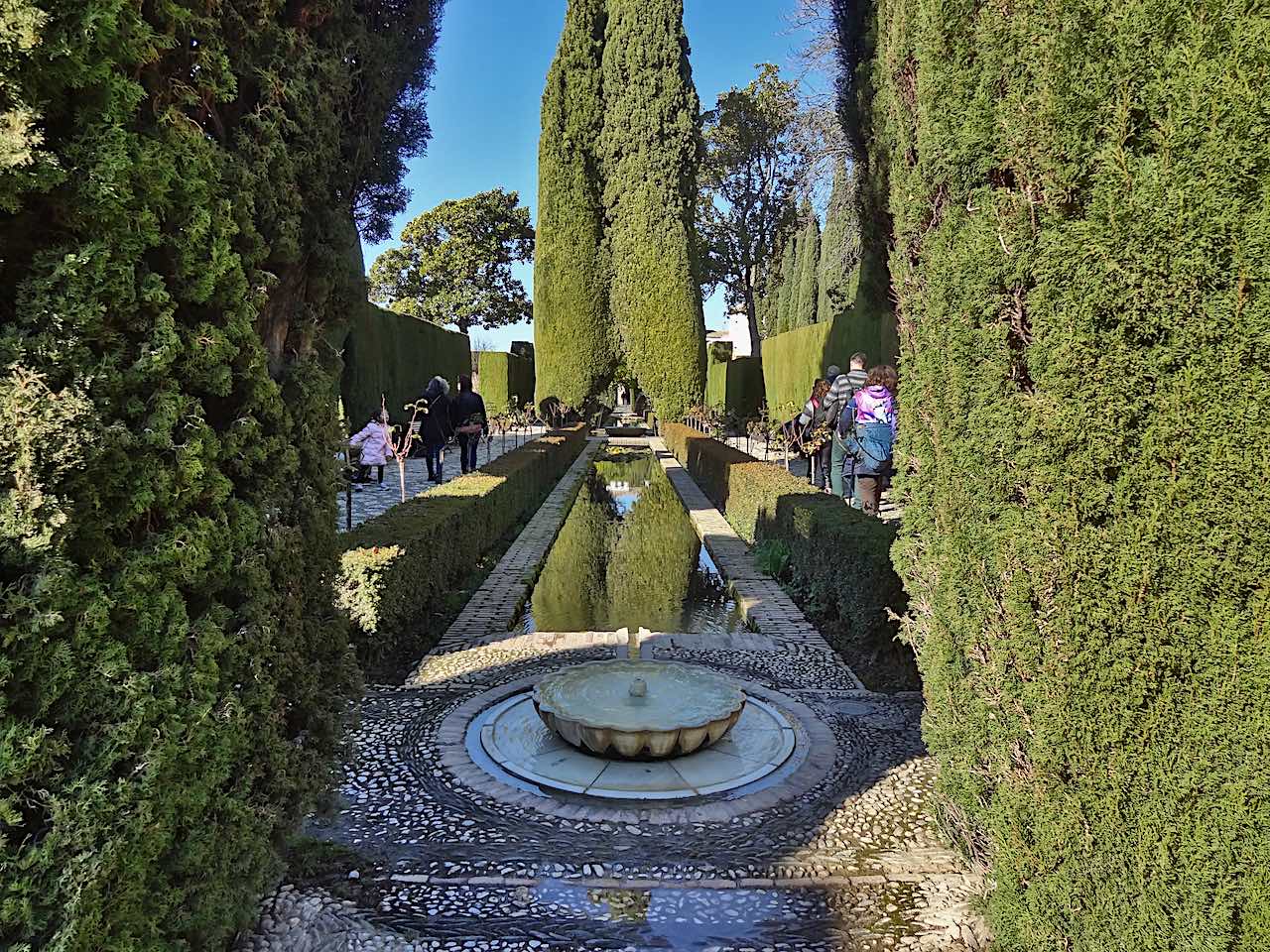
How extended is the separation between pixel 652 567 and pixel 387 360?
441 inches

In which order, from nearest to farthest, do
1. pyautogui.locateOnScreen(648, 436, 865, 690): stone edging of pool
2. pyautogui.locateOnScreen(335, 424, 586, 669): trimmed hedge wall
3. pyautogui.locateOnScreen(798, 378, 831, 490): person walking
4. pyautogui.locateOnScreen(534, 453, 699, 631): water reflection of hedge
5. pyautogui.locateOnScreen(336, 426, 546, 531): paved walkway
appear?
pyautogui.locateOnScreen(335, 424, 586, 669): trimmed hedge wall, pyautogui.locateOnScreen(648, 436, 865, 690): stone edging of pool, pyautogui.locateOnScreen(534, 453, 699, 631): water reflection of hedge, pyautogui.locateOnScreen(336, 426, 546, 531): paved walkway, pyautogui.locateOnScreen(798, 378, 831, 490): person walking

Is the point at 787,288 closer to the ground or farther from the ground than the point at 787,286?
closer to the ground

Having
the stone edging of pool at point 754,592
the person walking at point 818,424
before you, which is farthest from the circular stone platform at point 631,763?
the person walking at point 818,424

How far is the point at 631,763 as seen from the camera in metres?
3.78

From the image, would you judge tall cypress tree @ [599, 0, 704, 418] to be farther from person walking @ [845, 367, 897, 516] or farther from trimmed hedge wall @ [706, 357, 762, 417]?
person walking @ [845, 367, 897, 516]

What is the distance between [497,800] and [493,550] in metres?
5.82

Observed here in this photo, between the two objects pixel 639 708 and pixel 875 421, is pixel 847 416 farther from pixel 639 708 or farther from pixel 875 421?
pixel 639 708

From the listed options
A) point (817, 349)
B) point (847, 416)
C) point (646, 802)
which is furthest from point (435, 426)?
point (817, 349)

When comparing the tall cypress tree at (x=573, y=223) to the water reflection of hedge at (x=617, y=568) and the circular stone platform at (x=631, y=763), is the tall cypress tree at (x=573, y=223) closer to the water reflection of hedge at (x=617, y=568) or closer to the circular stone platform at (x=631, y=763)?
the water reflection of hedge at (x=617, y=568)

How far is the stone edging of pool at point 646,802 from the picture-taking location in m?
3.34

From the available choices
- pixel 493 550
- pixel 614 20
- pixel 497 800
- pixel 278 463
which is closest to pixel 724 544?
pixel 493 550

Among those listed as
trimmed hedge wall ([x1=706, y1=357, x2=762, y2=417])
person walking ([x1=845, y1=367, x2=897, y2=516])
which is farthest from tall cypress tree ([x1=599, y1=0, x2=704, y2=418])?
person walking ([x1=845, y1=367, x2=897, y2=516])

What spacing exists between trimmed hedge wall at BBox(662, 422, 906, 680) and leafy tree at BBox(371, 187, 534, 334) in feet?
124

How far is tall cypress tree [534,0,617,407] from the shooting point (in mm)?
23484
